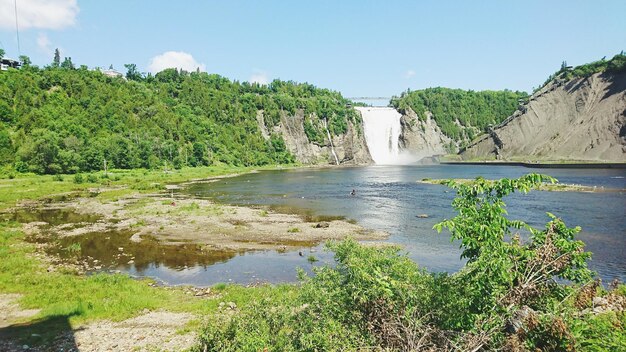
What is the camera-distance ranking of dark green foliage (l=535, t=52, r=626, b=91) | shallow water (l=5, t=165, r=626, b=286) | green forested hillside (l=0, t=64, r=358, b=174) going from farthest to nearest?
dark green foliage (l=535, t=52, r=626, b=91)
green forested hillside (l=0, t=64, r=358, b=174)
shallow water (l=5, t=165, r=626, b=286)

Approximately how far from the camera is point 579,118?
16825cm

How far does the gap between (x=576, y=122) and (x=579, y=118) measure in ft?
8.71

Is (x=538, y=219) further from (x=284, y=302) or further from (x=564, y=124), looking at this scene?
(x=564, y=124)

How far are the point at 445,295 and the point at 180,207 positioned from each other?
56.1 metres

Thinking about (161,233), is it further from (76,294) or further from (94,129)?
(94,129)

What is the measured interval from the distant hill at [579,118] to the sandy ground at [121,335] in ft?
537

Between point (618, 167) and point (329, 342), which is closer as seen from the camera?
point (329, 342)

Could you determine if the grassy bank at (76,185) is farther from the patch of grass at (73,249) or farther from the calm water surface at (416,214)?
the patch of grass at (73,249)

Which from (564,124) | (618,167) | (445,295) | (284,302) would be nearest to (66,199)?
(284,302)

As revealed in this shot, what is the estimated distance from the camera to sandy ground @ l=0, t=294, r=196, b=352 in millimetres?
17516

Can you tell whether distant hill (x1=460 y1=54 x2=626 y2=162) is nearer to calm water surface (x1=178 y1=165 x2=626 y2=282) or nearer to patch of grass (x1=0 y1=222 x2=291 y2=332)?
calm water surface (x1=178 y1=165 x2=626 y2=282)

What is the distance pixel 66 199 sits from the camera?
73625 mm

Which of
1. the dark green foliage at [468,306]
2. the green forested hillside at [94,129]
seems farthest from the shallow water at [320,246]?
the green forested hillside at [94,129]

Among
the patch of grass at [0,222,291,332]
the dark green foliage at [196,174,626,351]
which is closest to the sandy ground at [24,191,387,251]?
the patch of grass at [0,222,291,332]
